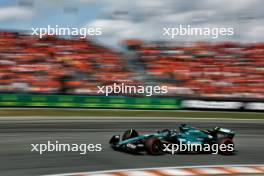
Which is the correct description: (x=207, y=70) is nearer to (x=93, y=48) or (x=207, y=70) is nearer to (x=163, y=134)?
(x=93, y=48)

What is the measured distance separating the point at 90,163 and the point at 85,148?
2.28 meters

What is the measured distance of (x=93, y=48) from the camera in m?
34.4

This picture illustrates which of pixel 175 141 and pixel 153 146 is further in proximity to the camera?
pixel 175 141

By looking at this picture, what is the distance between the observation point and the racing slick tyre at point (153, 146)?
1294 cm

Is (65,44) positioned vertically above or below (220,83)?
above

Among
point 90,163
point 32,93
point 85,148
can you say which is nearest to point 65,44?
point 32,93

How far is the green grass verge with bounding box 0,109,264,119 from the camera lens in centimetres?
2530

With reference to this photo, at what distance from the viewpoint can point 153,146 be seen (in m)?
13.0
